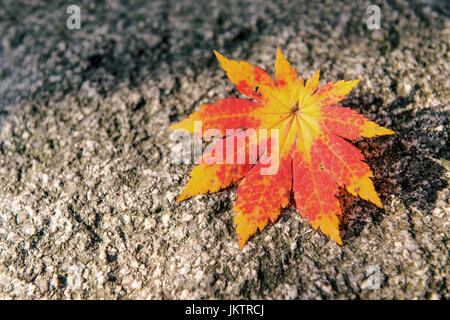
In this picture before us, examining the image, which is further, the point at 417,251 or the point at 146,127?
the point at 146,127

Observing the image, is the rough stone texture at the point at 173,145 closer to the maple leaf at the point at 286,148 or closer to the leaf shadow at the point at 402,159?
the leaf shadow at the point at 402,159

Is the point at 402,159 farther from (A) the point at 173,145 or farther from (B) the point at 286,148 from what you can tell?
(A) the point at 173,145

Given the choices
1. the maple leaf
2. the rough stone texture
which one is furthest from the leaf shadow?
the maple leaf

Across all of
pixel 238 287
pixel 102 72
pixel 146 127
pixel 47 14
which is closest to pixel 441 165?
pixel 238 287

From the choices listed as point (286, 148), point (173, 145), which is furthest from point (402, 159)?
point (173, 145)

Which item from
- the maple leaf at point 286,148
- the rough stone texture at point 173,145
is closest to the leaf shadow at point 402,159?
the rough stone texture at point 173,145

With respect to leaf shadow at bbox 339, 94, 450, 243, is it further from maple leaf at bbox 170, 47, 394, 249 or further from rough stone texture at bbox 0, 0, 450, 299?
maple leaf at bbox 170, 47, 394, 249

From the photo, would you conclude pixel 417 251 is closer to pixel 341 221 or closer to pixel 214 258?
pixel 341 221
